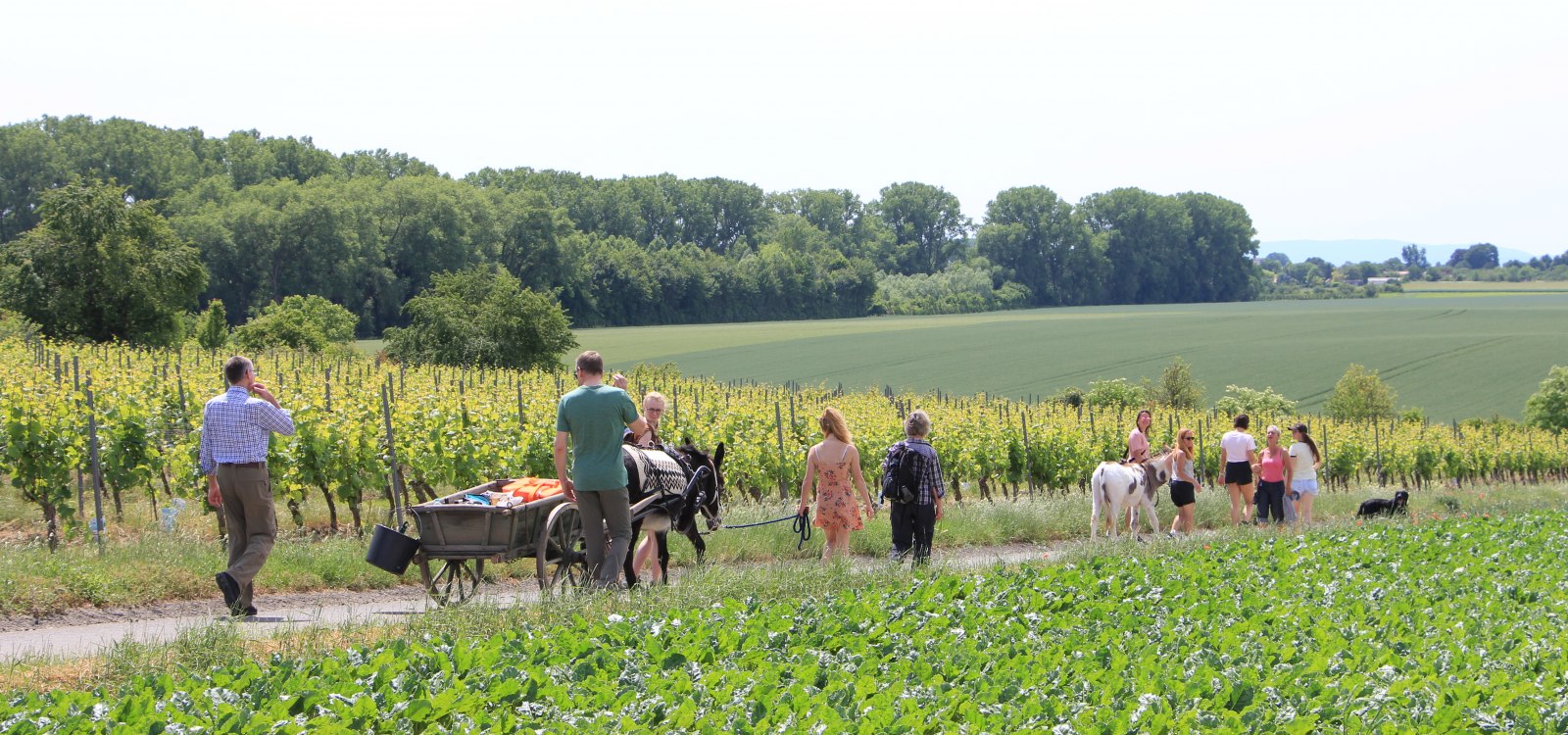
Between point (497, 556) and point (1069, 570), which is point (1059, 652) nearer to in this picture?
point (1069, 570)

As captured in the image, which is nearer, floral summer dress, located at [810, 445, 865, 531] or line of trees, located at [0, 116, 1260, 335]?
floral summer dress, located at [810, 445, 865, 531]

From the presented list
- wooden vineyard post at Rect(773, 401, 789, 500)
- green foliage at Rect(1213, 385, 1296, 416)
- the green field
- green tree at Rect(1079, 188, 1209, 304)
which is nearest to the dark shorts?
wooden vineyard post at Rect(773, 401, 789, 500)

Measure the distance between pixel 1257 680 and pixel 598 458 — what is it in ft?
13.3

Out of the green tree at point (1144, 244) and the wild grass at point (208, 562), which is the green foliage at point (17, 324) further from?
the green tree at point (1144, 244)

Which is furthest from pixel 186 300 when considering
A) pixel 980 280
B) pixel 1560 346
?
pixel 980 280

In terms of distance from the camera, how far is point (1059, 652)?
618 cm

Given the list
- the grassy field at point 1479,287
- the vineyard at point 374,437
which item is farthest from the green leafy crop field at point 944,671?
the grassy field at point 1479,287

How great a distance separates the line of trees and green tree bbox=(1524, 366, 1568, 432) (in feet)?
182

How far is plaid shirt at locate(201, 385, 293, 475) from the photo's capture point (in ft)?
27.9

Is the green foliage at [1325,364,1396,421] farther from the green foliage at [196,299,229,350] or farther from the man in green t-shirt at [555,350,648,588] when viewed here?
the man in green t-shirt at [555,350,648,588]

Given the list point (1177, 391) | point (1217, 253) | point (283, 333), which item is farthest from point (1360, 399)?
point (1217, 253)

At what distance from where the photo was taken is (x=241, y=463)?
855 centimetres

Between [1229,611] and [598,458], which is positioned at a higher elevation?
[598,458]

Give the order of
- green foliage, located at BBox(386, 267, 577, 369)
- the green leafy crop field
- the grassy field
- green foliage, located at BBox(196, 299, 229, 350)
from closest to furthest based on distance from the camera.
A: the green leafy crop field → green foliage, located at BBox(386, 267, 577, 369) → green foliage, located at BBox(196, 299, 229, 350) → the grassy field
